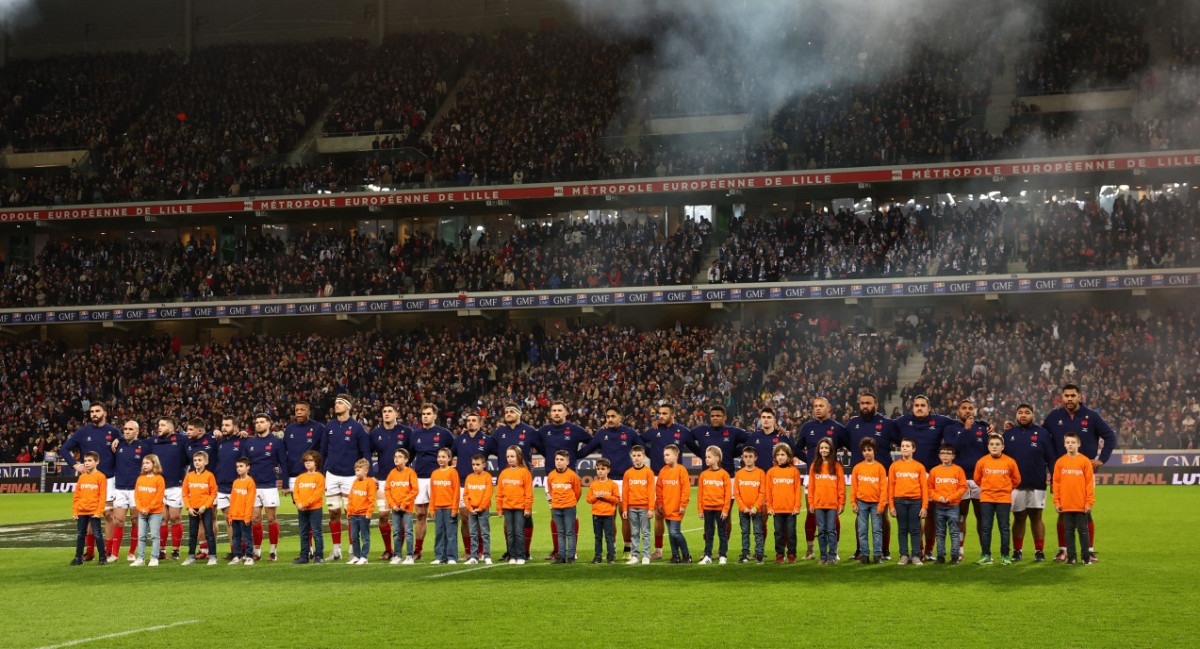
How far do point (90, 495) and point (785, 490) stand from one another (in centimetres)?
938

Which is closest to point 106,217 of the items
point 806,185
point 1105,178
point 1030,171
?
point 806,185

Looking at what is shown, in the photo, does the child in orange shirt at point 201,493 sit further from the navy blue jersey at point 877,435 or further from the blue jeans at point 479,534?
the navy blue jersey at point 877,435

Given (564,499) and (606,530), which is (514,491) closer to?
(564,499)

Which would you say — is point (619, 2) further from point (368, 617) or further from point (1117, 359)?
point (368, 617)

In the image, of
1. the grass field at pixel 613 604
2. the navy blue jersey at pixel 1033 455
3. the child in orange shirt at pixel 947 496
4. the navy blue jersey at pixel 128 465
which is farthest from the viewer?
the navy blue jersey at pixel 128 465

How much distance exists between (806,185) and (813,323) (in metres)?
5.01

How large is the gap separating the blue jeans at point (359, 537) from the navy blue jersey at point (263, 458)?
135cm

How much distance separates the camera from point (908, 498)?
1385 centimetres

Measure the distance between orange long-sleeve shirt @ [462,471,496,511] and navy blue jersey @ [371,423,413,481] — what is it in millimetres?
1414

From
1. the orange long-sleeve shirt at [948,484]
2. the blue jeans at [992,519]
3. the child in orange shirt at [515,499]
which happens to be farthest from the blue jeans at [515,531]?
the blue jeans at [992,519]

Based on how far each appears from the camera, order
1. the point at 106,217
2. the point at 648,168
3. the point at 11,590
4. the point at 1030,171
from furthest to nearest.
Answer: the point at 106,217 → the point at 648,168 → the point at 1030,171 → the point at 11,590

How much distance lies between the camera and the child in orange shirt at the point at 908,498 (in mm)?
13828

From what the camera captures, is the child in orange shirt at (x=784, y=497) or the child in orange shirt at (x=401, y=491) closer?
the child in orange shirt at (x=784, y=497)

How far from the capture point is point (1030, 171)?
127ft
